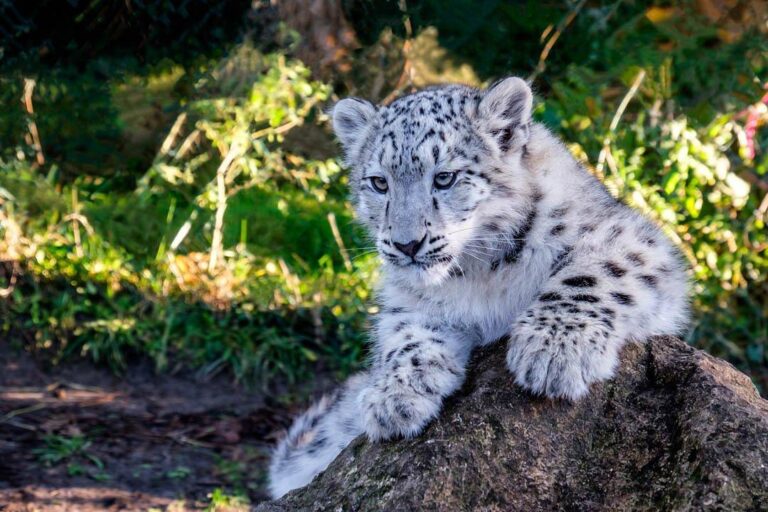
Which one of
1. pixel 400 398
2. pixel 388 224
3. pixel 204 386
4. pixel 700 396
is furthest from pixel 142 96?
pixel 700 396

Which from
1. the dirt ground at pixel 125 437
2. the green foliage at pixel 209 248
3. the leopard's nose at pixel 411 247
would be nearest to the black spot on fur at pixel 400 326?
the leopard's nose at pixel 411 247

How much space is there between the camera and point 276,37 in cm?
787

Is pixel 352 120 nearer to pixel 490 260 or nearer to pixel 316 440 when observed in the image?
pixel 490 260

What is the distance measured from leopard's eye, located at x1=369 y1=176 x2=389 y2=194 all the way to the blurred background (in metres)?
2.06

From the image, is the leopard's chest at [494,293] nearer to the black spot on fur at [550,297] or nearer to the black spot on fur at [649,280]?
the black spot on fur at [550,297]

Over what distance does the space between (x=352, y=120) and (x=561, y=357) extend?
1.89 metres

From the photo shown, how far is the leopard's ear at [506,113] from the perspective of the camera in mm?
3998

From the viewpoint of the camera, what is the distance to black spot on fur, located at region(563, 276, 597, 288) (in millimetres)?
3434

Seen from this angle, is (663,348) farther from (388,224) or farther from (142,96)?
(142,96)

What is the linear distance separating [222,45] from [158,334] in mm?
2336

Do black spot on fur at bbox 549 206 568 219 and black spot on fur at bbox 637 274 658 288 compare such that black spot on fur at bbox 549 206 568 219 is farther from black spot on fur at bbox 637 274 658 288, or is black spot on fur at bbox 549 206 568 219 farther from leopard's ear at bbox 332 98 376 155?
leopard's ear at bbox 332 98 376 155

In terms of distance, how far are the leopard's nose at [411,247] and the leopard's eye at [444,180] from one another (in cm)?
28

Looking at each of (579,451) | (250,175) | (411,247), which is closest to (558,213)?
(411,247)

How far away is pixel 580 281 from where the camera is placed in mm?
3449
